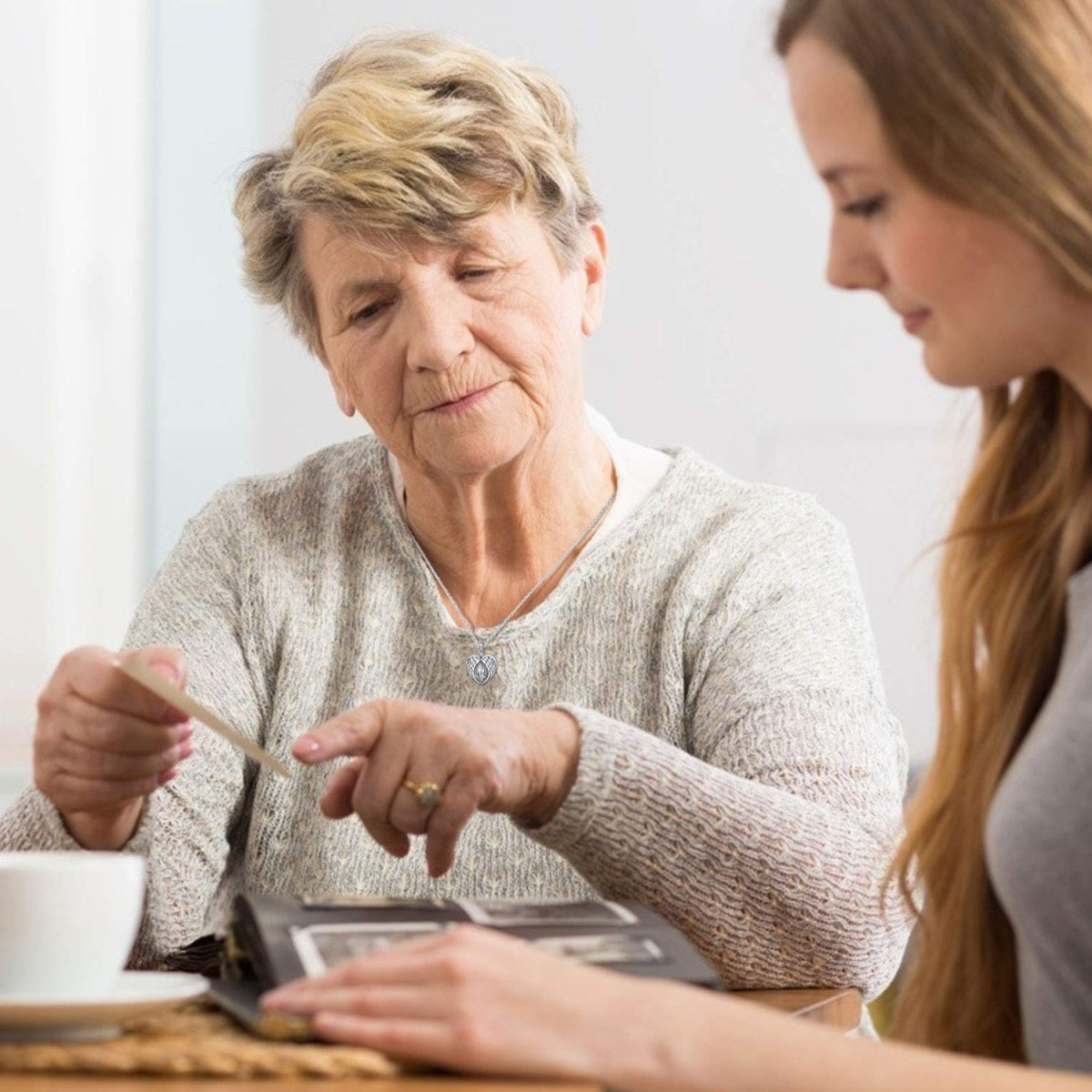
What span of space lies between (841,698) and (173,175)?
2417 millimetres

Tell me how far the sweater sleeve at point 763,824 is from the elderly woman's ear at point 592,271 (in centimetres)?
46

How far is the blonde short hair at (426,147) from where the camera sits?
1.54m

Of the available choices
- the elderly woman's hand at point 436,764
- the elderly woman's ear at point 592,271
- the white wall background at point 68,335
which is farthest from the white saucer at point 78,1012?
the white wall background at point 68,335

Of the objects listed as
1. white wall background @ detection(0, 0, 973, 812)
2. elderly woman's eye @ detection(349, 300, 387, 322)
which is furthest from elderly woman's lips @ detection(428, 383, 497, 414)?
white wall background @ detection(0, 0, 973, 812)

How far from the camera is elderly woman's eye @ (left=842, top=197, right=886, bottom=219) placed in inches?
38.2

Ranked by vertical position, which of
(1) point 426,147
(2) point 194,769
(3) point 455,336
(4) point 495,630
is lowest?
(2) point 194,769

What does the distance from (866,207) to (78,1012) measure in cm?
61

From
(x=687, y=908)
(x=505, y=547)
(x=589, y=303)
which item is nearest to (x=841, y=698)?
(x=687, y=908)

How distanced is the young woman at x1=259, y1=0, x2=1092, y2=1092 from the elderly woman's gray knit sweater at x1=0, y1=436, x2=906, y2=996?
14 cm

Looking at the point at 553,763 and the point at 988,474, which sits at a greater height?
the point at 988,474

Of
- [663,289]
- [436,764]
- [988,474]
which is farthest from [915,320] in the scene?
[663,289]

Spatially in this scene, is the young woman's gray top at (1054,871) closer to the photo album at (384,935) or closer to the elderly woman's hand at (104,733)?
the photo album at (384,935)

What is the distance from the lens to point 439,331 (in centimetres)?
156

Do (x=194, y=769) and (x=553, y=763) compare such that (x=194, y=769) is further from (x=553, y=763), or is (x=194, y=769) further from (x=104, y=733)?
(x=553, y=763)
